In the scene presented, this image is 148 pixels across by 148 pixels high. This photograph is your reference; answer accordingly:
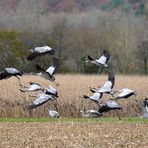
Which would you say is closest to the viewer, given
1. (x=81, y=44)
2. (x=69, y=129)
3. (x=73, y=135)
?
(x=73, y=135)

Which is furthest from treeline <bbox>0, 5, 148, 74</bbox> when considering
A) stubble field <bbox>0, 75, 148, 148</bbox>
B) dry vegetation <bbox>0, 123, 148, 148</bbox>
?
dry vegetation <bbox>0, 123, 148, 148</bbox>

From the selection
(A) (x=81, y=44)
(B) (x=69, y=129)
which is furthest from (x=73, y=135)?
(A) (x=81, y=44)

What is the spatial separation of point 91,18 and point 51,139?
2479 inches

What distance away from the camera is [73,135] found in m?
11.1

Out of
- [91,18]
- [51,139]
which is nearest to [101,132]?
[51,139]

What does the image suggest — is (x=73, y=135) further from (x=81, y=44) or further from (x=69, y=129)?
(x=81, y=44)

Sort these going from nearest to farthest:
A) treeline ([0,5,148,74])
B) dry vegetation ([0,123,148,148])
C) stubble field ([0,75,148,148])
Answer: dry vegetation ([0,123,148,148]), stubble field ([0,75,148,148]), treeline ([0,5,148,74])

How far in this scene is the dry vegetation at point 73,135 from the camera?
33.0ft

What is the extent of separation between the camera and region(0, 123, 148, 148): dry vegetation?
10.1 metres

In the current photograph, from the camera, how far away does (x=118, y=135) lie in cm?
1111

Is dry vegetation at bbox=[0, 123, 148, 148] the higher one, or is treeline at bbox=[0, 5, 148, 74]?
dry vegetation at bbox=[0, 123, 148, 148]

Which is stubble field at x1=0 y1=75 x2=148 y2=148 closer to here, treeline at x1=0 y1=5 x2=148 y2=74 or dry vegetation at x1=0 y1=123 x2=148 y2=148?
dry vegetation at x1=0 y1=123 x2=148 y2=148

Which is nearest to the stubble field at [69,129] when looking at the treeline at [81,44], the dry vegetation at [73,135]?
the dry vegetation at [73,135]

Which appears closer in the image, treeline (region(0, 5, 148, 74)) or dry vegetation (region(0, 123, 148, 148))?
dry vegetation (region(0, 123, 148, 148))
